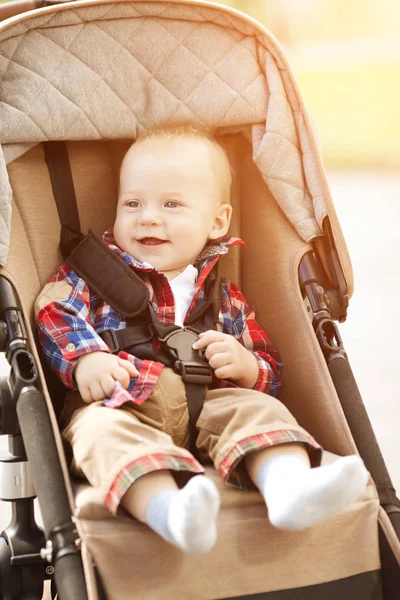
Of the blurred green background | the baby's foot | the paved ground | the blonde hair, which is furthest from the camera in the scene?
the blurred green background

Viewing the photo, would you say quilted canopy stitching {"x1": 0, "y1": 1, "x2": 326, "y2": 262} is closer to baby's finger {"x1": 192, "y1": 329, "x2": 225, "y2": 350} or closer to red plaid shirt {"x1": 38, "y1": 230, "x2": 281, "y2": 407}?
red plaid shirt {"x1": 38, "y1": 230, "x2": 281, "y2": 407}

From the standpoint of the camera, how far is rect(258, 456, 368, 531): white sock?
120 cm

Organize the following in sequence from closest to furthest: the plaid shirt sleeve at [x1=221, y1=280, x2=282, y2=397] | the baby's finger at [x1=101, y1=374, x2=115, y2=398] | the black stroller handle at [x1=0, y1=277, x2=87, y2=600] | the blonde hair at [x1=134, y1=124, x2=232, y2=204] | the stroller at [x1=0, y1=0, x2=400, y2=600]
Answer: the black stroller handle at [x1=0, y1=277, x2=87, y2=600]
the stroller at [x1=0, y1=0, x2=400, y2=600]
the baby's finger at [x1=101, y1=374, x2=115, y2=398]
the plaid shirt sleeve at [x1=221, y1=280, x2=282, y2=397]
the blonde hair at [x1=134, y1=124, x2=232, y2=204]

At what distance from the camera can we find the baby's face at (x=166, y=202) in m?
1.74

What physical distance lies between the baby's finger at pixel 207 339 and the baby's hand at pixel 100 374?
0.14 m

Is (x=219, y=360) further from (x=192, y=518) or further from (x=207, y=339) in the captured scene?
(x=192, y=518)

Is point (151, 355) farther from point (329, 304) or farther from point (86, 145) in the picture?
point (86, 145)

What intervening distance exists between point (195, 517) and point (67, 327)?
1.80ft

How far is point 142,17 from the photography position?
1.84 metres

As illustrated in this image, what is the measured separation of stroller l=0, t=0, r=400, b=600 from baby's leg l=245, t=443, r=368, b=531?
72 mm

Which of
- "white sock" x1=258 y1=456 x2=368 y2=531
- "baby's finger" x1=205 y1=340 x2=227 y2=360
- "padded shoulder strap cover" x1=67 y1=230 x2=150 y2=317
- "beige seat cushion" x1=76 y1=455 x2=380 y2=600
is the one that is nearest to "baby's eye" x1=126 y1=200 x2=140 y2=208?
"padded shoulder strap cover" x1=67 y1=230 x2=150 y2=317

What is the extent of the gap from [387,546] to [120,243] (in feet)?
2.62

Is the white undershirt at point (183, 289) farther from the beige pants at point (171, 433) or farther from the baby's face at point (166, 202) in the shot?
the beige pants at point (171, 433)

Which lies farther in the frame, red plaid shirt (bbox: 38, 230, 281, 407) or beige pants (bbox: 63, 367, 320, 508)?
red plaid shirt (bbox: 38, 230, 281, 407)
